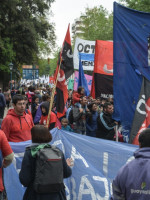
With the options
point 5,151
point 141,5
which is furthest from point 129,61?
point 141,5

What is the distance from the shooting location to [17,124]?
522cm

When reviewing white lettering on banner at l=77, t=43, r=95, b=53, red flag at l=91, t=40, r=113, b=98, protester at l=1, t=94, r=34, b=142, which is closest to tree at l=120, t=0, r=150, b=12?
white lettering on banner at l=77, t=43, r=95, b=53

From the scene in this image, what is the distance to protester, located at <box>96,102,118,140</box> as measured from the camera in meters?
7.02

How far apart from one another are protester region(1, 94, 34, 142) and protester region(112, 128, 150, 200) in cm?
271

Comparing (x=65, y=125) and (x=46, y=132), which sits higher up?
(x=46, y=132)

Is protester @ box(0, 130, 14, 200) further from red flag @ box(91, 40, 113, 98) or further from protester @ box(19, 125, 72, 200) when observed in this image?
red flag @ box(91, 40, 113, 98)

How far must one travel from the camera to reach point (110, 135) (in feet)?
23.3

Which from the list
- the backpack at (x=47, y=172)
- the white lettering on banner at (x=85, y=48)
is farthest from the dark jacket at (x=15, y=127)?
the white lettering on banner at (x=85, y=48)

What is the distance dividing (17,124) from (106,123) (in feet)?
7.75

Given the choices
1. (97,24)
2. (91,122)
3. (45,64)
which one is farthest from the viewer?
(45,64)

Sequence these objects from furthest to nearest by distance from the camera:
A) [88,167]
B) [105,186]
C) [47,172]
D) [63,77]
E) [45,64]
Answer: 1. [45,64]
2. [63,77]
3. [88,167]
4. [105,186]
5. [47,172]

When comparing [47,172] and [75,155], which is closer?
[47,172]

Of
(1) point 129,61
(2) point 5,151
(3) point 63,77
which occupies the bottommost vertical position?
(2) point 5,151

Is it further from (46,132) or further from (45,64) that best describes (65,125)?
(45,64)
